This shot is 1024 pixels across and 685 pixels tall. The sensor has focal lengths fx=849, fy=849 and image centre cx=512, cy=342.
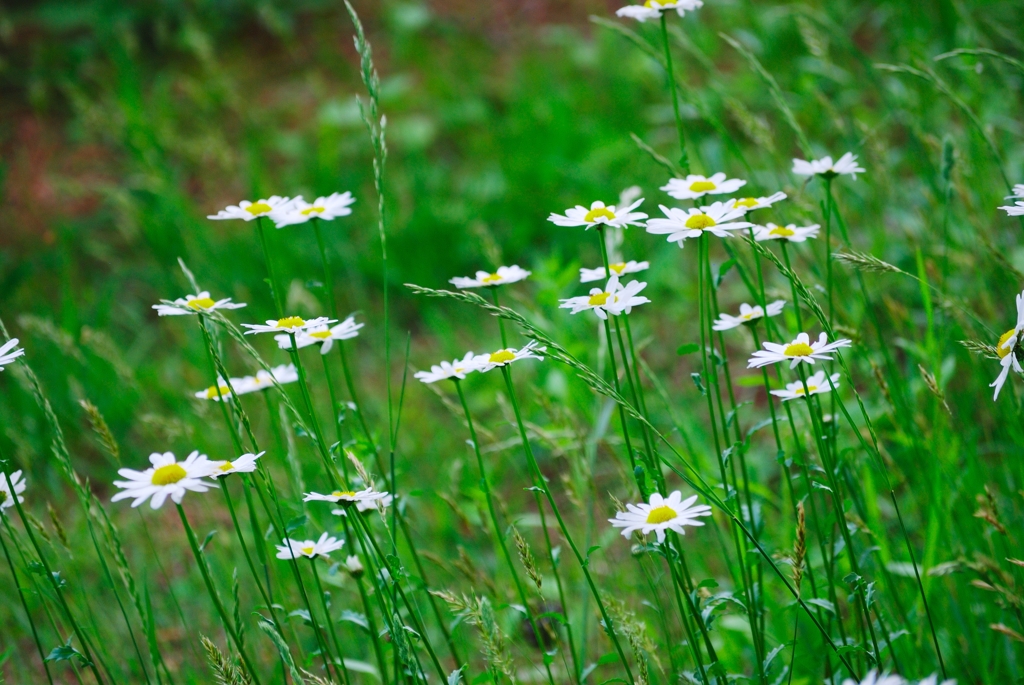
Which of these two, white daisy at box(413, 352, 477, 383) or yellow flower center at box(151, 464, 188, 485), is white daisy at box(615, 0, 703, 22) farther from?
yellow flower center at box(151, 464, 188, 485)

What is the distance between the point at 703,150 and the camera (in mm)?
2824

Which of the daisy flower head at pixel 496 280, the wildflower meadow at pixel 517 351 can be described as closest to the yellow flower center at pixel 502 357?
the wildflower meadow at pixel 517 351

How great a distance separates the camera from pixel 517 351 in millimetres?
1048

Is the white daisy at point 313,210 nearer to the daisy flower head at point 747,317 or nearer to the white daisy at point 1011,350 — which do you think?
the daisy flower head at point 747,317

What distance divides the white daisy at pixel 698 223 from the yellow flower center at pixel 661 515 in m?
0.28

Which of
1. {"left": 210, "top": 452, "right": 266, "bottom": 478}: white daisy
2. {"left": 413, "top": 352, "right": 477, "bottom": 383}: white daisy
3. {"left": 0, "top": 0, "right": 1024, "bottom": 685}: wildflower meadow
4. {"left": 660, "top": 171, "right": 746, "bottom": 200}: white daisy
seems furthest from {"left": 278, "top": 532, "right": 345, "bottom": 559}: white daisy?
{"left": 660, "top": 171, "right": 746, "bottom": 200}: white daisy

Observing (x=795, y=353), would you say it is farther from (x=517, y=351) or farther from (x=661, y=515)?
(x=517, y=351)

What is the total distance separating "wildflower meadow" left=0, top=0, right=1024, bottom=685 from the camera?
0.97m

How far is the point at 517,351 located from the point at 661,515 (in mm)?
288

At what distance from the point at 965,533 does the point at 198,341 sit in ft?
6.97

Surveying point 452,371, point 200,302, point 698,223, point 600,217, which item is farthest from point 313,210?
point 698,223

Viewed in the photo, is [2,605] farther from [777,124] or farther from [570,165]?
[777,124]

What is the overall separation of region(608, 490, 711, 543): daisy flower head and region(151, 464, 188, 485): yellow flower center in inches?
17.1

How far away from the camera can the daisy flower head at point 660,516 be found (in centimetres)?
82
